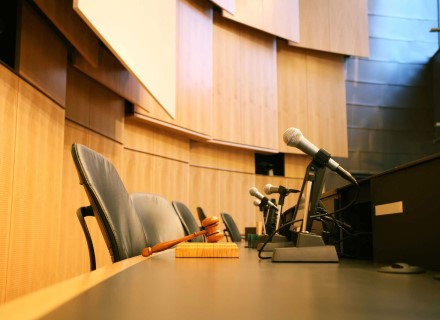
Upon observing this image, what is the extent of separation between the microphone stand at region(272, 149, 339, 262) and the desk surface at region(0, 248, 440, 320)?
389 millimetres

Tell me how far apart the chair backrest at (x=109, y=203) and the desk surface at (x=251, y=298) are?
516mm

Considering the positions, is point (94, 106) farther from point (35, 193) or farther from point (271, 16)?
point (271, 16)

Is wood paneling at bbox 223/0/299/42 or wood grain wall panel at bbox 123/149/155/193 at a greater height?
wood paneling at bbox 223/0/299/42

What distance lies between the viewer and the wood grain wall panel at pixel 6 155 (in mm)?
2949

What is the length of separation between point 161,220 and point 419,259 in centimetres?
132

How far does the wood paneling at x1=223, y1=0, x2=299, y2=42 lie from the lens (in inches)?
262

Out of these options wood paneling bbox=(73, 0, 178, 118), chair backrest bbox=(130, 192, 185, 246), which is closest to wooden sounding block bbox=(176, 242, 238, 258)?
chair backrest bbox=(130, 192, 185, 246)

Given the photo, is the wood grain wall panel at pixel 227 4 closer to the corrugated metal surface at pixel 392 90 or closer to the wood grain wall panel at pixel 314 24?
the wood grain wall panel at pixel 314 24

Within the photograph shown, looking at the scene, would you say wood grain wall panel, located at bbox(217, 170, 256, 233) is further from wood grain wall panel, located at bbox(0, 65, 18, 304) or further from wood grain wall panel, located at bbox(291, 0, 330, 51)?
wood grain wall panel, located at bbox(0, 65, 18, 304)

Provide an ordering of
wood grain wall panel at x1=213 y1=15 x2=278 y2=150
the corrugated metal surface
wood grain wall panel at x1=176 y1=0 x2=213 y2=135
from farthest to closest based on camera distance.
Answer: the corrugated metal surface < wood grain wall panel at x1=213 y1=15 x2=278 y2=150 < wood grain wall panel at x1=176 y1=0 x2=213 y2=135

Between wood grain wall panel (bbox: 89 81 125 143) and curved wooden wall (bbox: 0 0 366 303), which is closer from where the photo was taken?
curved wooden wall (bbox: 0 0 366 303)

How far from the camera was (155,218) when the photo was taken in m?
2.17

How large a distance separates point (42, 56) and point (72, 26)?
0.34 meters

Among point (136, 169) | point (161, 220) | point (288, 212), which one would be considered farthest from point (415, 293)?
point (136, 169)
